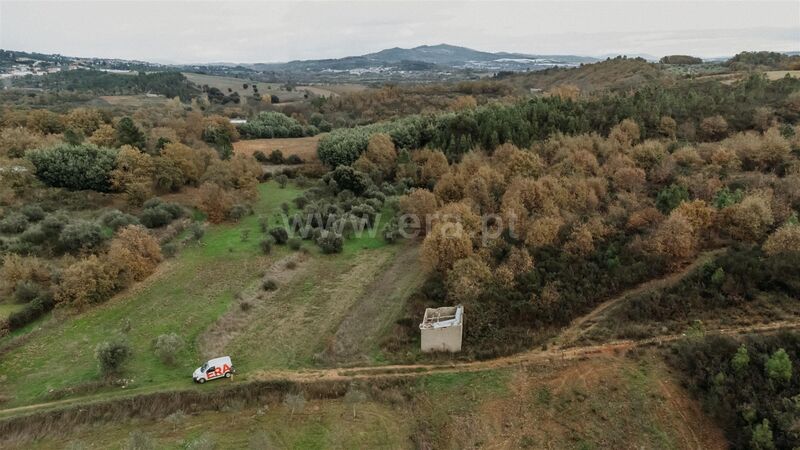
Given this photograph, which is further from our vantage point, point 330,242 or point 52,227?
point 330,242

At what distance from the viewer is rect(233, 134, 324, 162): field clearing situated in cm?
6316

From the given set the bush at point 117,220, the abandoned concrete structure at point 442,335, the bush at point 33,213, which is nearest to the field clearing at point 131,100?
the bush at point 33,213

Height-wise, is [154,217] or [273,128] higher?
[273,128]

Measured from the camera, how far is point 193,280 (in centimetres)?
3044

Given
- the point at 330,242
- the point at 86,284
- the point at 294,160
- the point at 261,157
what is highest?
the point at 261,157

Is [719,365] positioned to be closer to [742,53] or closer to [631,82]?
[631,82]

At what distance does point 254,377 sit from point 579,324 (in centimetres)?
1613

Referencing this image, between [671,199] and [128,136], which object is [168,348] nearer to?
[671,199]

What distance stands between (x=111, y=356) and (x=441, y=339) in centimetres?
1522

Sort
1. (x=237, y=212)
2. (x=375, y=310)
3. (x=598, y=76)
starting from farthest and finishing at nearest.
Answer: (x=598, y=76)
(x=237, y=212)
(x=375, y=310)

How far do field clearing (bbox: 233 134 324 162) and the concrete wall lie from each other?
138ft

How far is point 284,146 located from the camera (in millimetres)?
67562

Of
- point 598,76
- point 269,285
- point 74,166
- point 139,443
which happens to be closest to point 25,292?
point 269,285

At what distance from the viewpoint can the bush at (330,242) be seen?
3490 centimetres
